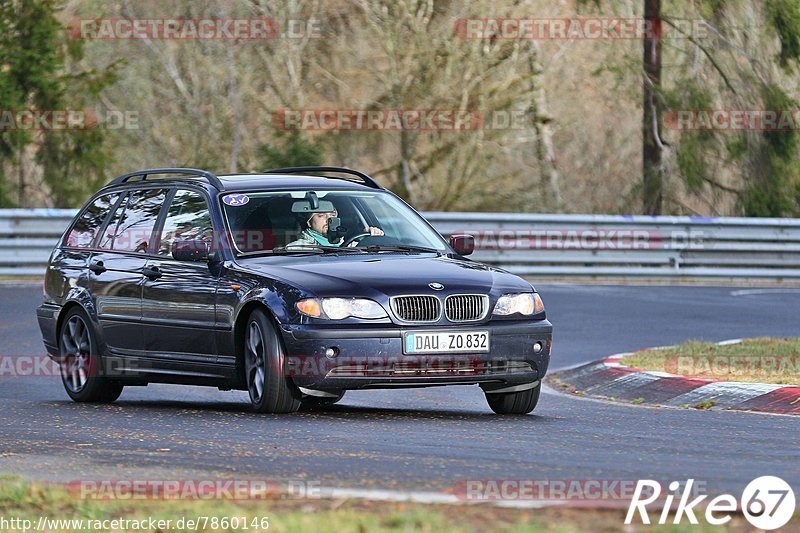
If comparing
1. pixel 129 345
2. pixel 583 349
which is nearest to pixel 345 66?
pixel 583 349

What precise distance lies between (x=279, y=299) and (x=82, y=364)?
2.70 meters

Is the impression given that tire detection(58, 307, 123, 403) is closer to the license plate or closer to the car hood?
the car hood

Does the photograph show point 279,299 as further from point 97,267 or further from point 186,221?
point 97,267

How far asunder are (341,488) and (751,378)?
619cm

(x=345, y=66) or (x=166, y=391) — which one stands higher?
(x=345, y=66)

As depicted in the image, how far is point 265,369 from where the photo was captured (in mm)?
10062

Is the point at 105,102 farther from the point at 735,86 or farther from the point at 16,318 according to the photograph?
the point at 16,318

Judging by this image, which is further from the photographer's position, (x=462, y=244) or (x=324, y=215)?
(x=462, y=244)

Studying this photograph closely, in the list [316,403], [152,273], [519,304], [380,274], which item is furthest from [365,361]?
[152,273]

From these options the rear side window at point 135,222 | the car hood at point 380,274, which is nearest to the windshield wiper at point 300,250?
the car hood at point 380,274

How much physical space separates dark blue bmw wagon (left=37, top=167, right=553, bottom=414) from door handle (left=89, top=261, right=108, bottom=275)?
0.02 meters

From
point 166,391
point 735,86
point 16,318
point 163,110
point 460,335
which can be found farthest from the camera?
point 163,110

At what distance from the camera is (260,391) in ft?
33.6

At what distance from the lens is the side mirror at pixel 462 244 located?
452 inches
